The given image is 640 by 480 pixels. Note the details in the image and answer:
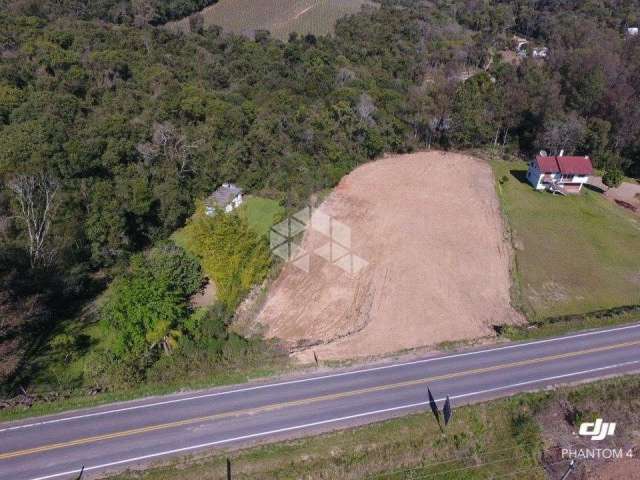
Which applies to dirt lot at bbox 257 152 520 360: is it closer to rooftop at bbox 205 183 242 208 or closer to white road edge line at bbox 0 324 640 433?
white road edge line at bbox 0 324 640 433

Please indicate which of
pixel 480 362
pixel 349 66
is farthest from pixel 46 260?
pixel 349 66

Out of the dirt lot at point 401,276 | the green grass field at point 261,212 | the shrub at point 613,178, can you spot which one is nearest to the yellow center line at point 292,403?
the dirt lot at point 401,276

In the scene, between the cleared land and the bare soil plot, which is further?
the cleared land

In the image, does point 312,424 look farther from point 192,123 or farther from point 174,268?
point 192,123

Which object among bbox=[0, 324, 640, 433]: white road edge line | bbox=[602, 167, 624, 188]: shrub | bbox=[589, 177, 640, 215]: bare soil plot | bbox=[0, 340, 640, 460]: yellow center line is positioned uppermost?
bbox=[602, 167, 624, 188]: shrub

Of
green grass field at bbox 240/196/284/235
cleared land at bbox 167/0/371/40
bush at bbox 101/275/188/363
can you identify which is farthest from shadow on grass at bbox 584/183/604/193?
cleared land at bbox 167/0/371/40

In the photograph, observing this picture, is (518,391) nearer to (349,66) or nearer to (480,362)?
(480,362)
